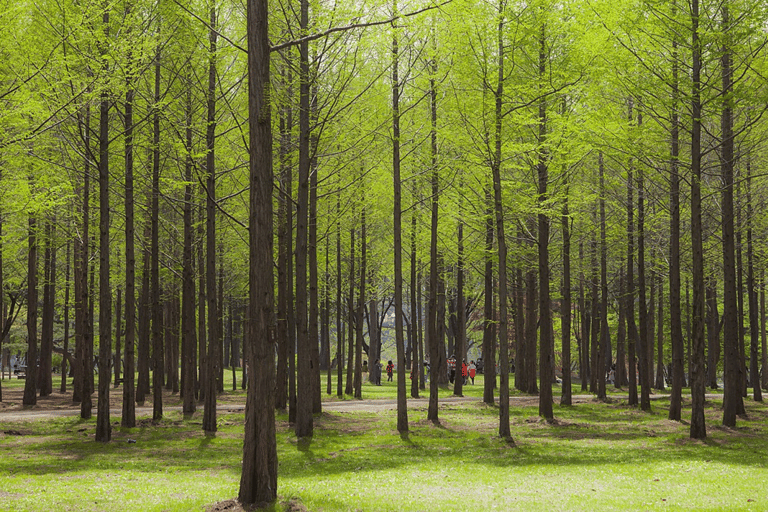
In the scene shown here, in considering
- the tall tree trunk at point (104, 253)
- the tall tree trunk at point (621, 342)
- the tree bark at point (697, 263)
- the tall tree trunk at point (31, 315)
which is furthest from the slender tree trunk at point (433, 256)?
the tall tree trunk at point (621, 342)

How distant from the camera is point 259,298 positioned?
8008 millimetres

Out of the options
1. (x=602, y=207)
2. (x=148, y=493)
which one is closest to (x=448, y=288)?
(x=602, y=207)

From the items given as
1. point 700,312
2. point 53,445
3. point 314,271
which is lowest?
point 53,445

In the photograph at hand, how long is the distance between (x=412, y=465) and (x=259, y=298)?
17.0 feet

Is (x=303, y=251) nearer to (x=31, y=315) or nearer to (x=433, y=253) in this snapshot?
(x=433, y=253)

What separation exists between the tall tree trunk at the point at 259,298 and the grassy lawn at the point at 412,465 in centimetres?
64

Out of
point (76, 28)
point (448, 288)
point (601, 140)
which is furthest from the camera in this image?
point (448, 288)

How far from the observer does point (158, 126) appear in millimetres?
17062

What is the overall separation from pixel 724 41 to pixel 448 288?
21659 mm

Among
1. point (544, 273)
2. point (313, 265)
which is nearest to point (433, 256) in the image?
point (544, 273)

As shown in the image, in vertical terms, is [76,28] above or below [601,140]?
above

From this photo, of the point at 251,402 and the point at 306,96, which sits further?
the point at 306,96

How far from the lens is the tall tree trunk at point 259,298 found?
26.1ft

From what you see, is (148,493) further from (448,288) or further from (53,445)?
(448,288)
